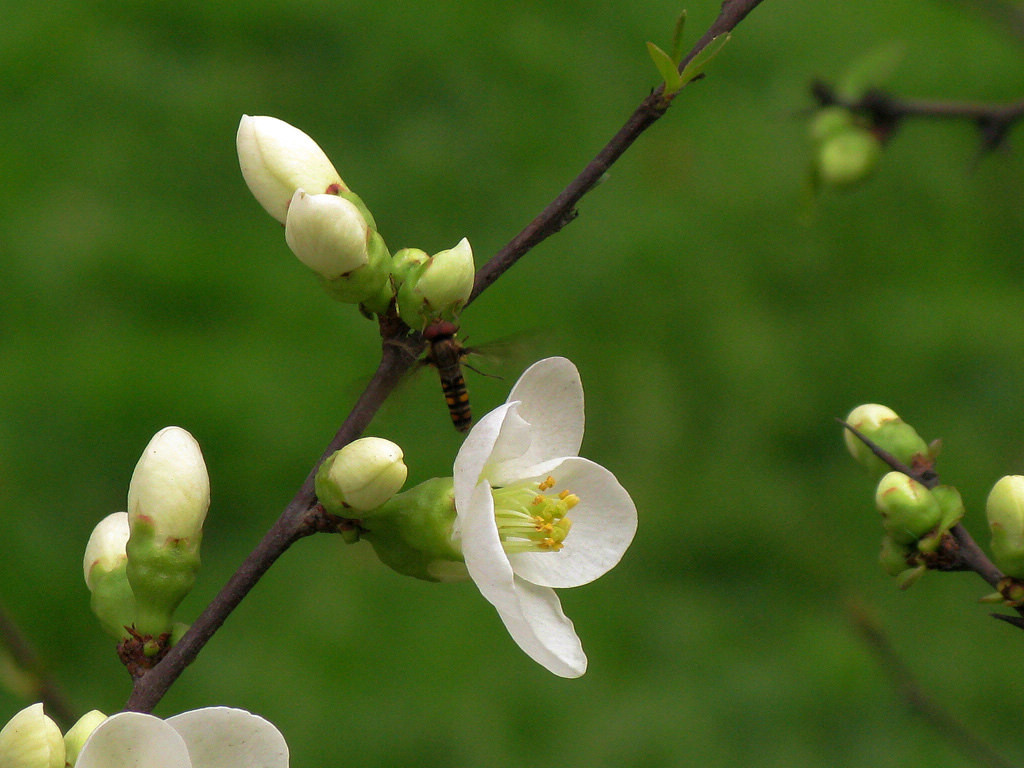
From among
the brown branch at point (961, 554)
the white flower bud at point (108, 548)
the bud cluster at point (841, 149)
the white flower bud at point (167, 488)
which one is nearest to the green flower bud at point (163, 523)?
the white flower bud at point (167, 488)

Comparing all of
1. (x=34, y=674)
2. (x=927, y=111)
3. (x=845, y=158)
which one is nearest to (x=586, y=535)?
(x=34, y=674)

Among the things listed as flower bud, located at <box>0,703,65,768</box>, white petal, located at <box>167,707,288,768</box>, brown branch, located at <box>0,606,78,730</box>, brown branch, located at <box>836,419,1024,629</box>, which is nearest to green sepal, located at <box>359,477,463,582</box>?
white petal, located at <box>167,707,288,768</box>

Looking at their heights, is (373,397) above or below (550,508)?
above

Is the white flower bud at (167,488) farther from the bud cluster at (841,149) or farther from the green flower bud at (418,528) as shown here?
the bud cluster at (841,149)

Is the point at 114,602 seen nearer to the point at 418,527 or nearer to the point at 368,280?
the point at 418,527

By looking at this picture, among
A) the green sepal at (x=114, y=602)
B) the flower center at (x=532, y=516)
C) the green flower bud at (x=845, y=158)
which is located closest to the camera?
the green sepal at (x=114, y=602)

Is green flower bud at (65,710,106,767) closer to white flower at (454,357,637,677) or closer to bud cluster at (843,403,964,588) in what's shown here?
white flower at (454,357,637,677)
